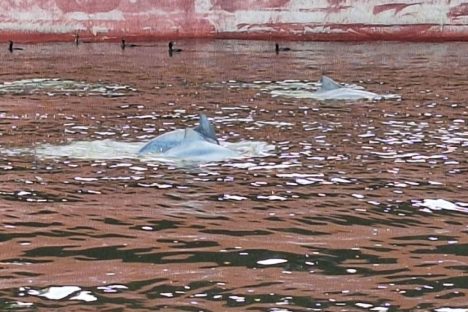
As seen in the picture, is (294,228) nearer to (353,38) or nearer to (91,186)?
(91,186)

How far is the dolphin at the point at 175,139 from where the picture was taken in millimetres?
12461

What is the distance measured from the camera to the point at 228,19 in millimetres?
46344

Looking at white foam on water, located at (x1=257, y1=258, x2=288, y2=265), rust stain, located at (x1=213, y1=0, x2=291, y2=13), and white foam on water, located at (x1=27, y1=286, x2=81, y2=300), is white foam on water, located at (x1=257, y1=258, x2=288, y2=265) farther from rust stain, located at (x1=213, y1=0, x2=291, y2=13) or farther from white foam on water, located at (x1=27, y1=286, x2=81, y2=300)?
rust stain, located at (x1=213, y1=0, x2=291, y2=13)

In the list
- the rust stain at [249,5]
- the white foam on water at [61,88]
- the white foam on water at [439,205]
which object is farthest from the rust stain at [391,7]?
the white foam on water at [439,205]

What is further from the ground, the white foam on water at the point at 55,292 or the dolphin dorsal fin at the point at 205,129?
the dolphin dorsal fin at the point at 205,129

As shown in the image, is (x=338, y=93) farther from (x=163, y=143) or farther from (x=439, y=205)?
(x=439, y=205)

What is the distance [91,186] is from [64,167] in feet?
4.11

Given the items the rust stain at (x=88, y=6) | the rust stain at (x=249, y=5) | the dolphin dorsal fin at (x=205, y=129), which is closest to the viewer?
the dolphin dorsal fin at (x=205, y=129)

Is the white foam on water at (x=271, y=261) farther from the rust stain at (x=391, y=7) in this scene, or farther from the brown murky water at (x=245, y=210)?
the rust stain at (x=391, y=7)

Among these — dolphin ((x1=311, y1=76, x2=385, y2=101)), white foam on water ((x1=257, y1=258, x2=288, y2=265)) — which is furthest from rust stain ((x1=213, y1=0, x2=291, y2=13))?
white foam on water ((x1=257, y1=258, x2=288, y2=265))

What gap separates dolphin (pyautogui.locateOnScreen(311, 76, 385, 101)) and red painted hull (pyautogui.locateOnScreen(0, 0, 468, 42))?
2411 centimetres

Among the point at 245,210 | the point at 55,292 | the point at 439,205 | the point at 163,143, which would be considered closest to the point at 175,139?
the point at 163,143

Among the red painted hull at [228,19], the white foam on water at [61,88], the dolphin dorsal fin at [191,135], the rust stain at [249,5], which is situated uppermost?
the rust stain at [249,5]

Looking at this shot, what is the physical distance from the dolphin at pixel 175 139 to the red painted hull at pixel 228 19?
31.8 m
